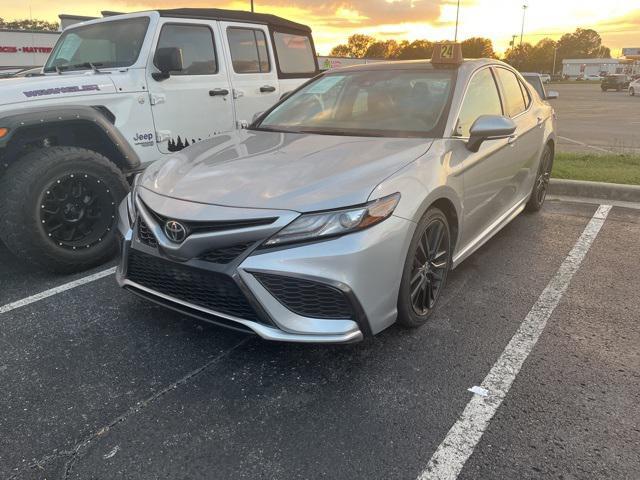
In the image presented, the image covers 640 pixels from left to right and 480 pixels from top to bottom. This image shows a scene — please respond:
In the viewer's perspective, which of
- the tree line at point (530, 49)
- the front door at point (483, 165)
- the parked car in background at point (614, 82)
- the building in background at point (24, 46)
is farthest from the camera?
the tree line at point (530, 49)

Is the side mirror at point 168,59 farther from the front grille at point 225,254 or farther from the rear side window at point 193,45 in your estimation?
the front grille at point 225,254

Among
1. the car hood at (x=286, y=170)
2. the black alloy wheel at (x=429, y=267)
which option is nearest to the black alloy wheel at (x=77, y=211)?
the car hood at (x=286, y=170)

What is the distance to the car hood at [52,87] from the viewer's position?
371cm

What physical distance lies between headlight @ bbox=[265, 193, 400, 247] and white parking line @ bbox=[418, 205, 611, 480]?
1016 mm

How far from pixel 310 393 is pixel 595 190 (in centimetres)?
511

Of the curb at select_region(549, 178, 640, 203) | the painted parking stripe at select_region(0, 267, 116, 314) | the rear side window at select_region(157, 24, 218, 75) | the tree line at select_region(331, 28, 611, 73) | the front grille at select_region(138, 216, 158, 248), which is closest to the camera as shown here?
the front grille at select_region(138, 216, 158, 248)

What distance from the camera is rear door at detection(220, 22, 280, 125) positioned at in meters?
5.54

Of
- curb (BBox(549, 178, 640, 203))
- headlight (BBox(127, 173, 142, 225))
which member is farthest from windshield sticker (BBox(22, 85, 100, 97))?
curb (BBox(549, 178, 640, 203))

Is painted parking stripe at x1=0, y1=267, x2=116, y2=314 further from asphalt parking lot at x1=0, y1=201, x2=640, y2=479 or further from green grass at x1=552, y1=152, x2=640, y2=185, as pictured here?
green grass at x1=552, y1=152, x2=640, y2=185

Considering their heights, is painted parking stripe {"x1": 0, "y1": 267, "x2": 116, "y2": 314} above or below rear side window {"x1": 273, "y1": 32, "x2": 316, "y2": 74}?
below

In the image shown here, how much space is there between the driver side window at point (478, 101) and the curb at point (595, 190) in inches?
104

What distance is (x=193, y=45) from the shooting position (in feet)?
16.9

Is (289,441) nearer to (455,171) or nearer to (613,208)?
(455,171)

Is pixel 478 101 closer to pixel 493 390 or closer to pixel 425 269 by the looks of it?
pixel 425 269
